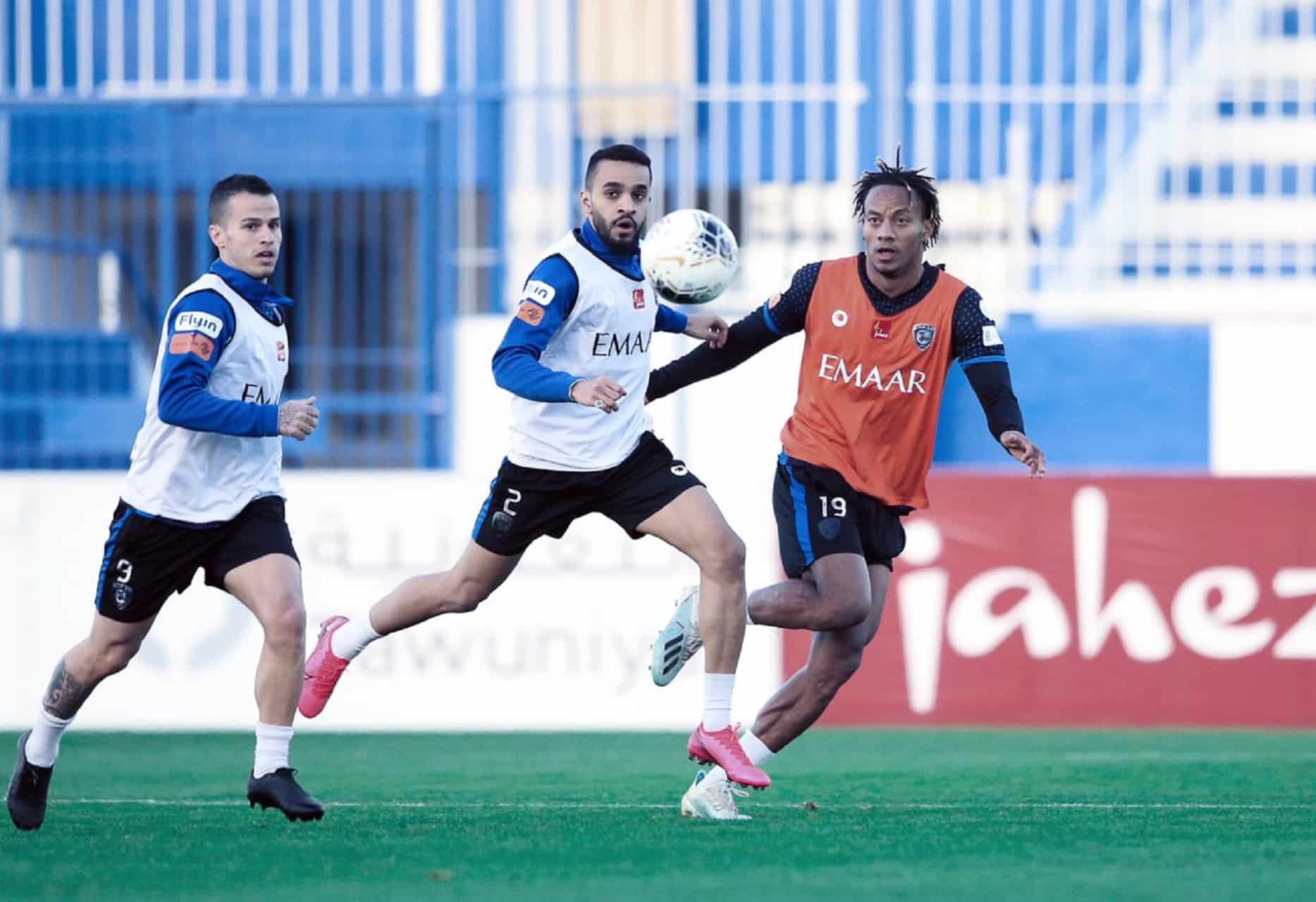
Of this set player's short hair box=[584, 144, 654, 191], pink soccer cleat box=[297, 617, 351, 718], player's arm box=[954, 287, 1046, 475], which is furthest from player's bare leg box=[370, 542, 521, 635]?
player's arm box=[954, 287, 1046, 475]

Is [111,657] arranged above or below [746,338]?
below

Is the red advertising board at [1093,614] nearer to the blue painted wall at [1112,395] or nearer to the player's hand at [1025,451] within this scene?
the blue painted wall at [1112,395]

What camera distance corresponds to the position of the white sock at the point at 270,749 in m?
6.96

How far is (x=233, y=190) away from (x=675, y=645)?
6.93ft

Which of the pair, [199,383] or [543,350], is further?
[543,350]

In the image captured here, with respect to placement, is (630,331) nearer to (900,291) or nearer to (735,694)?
(900,291)

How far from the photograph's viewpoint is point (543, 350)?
7.35 meters

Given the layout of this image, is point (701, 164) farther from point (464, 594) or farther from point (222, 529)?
point (222, 529)

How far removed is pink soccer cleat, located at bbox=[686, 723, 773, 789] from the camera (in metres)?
7.11

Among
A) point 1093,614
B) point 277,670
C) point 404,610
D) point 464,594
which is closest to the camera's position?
point 277,670

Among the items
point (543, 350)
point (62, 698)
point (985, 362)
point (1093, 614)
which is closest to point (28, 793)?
point (62, 698)

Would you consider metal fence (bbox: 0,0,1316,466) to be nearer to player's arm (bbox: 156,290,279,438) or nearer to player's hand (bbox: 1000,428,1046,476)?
player's hand (bbox: 1000,428,1046,476)

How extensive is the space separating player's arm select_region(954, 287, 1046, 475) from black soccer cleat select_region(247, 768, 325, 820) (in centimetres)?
252

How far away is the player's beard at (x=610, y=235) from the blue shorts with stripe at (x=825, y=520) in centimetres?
93
